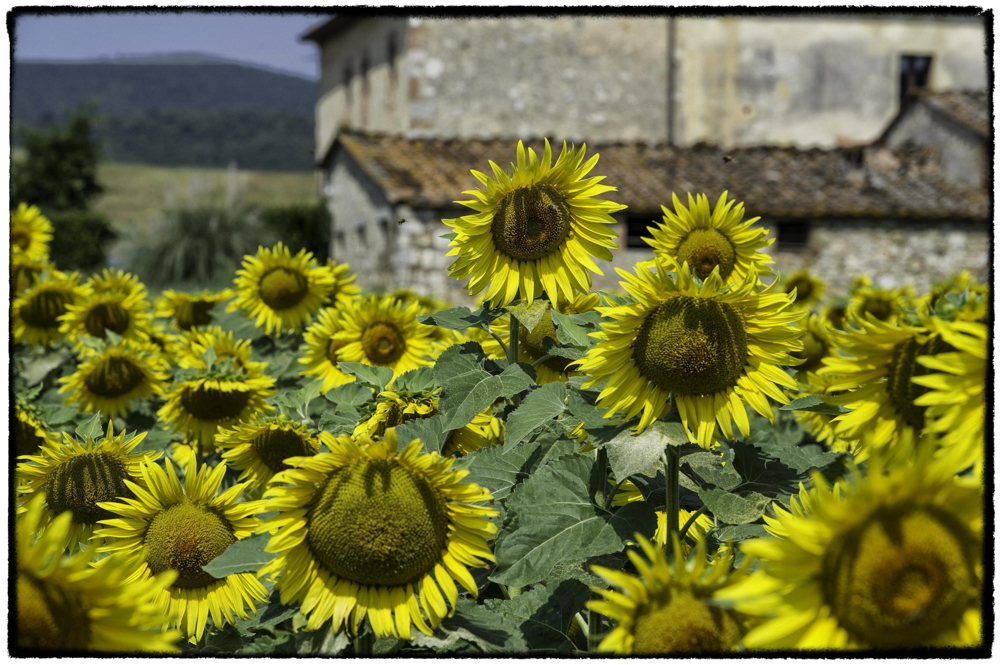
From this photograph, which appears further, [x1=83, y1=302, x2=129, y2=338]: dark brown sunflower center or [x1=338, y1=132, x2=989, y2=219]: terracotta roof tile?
[x1=338, y1=132, x2=989, y2=219]: terracotta roof tile

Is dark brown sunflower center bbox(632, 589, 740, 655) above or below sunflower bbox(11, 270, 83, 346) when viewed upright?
below

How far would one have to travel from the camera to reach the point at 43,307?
13.6 ft

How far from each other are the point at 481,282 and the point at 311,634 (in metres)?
0.92

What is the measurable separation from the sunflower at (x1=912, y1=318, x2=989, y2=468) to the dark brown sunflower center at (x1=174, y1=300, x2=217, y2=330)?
3.92 m

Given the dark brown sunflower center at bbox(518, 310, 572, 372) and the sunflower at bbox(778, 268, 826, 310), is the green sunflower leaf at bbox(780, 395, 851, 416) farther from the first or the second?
the sunflower at bbox(778, 268, 826, 310)

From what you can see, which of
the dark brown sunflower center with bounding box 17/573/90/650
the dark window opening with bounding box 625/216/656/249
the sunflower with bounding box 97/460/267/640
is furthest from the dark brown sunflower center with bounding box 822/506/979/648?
the dark window opening with bounding box 625/216/656/249

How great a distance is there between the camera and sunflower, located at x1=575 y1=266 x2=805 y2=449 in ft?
5.22

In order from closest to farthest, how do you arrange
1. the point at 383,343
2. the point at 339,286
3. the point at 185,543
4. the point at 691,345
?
the point at 691,345 < the point at 185,543 < the point at 383,343 < the point at 339,286

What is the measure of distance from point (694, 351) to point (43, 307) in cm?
358

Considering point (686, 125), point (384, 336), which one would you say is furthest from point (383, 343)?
point (686, 125)

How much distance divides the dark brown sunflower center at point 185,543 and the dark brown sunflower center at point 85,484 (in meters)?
0.24

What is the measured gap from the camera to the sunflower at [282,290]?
3805 mm

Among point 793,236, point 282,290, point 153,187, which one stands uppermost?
point 153,187

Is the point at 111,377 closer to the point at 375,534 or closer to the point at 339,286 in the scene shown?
the point at 339,286
